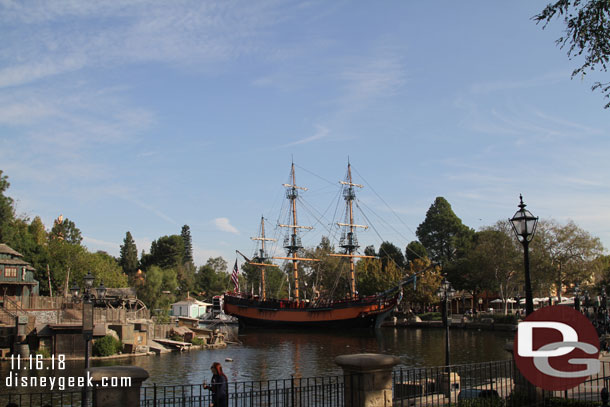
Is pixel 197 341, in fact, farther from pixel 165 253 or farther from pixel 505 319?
pixel 165 253

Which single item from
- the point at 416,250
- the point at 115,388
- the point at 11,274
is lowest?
the point at 115,388

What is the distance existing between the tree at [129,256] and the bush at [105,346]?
9102 cm

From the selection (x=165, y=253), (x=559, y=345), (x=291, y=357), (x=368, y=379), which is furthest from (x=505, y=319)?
Result: (x=165, y=253)

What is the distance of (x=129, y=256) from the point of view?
417 ft

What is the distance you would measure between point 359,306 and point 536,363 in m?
59.5

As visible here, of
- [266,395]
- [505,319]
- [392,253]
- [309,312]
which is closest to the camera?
[266,395]

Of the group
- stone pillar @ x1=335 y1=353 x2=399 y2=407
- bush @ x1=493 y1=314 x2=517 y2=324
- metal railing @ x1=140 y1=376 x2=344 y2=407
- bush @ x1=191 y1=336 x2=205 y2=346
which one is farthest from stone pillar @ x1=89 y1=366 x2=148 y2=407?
bush @ x1=493 y1=314 x2=517 y2=324

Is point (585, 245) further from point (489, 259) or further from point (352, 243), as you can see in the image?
point (352, 243)

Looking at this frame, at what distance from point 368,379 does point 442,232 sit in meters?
101

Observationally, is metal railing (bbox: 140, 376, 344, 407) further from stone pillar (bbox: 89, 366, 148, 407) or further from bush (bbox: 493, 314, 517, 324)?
bush (bbox: 493, 314, 517, 324)

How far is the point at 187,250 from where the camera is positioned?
163125mm

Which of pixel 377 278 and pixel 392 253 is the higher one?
pixel 392 253

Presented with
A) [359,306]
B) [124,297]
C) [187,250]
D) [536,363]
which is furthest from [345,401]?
[187,250]

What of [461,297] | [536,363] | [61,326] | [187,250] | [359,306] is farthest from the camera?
[187,250]
